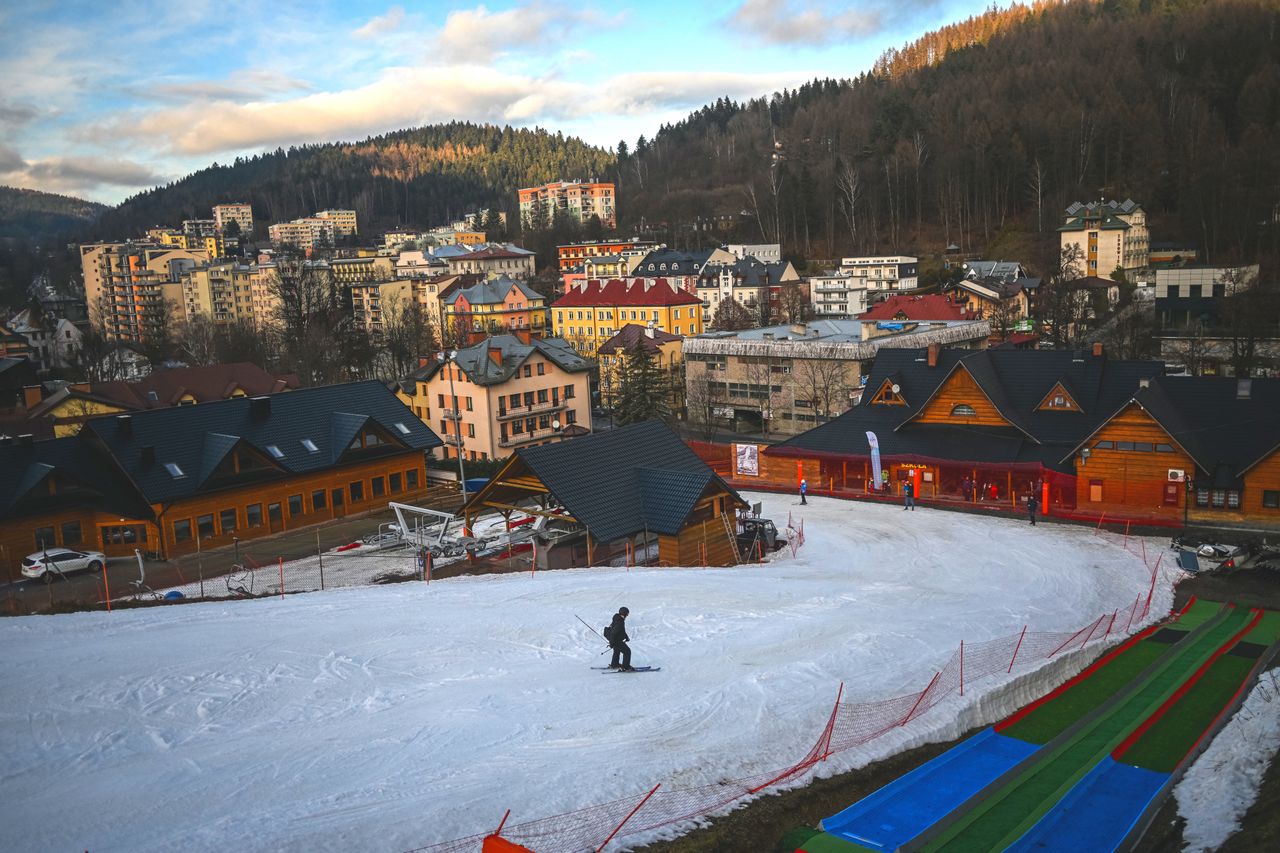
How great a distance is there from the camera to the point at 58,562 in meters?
26.2

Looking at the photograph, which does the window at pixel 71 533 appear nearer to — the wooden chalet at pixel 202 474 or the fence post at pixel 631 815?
the wooden chalet at pixel 202 474

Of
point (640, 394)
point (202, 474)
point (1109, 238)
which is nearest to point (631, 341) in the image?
point (640, 394)

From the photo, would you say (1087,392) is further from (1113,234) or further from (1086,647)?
Result: (1113,234)

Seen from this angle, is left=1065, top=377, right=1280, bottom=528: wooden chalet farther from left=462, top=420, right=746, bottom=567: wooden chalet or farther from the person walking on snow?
the person walking on snow

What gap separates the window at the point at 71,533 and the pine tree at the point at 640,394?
26377 mm

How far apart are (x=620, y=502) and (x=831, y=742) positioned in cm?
1183

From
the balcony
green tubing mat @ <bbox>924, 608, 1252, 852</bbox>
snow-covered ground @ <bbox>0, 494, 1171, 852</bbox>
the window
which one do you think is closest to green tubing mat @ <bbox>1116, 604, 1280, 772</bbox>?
green tubing mat @ <bbox>924, 608, 1252, 852</bbox>

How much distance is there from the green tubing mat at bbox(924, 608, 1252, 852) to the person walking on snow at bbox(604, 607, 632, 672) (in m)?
5.39

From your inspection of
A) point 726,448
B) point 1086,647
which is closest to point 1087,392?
point 726,448

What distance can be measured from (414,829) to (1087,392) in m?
31.2

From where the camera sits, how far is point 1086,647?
16844 millimetres

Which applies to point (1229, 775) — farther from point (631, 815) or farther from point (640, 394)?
point (640, 394)

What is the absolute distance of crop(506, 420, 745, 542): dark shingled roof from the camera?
2284cm

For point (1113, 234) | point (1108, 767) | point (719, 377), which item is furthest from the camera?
point (1113, 234)
